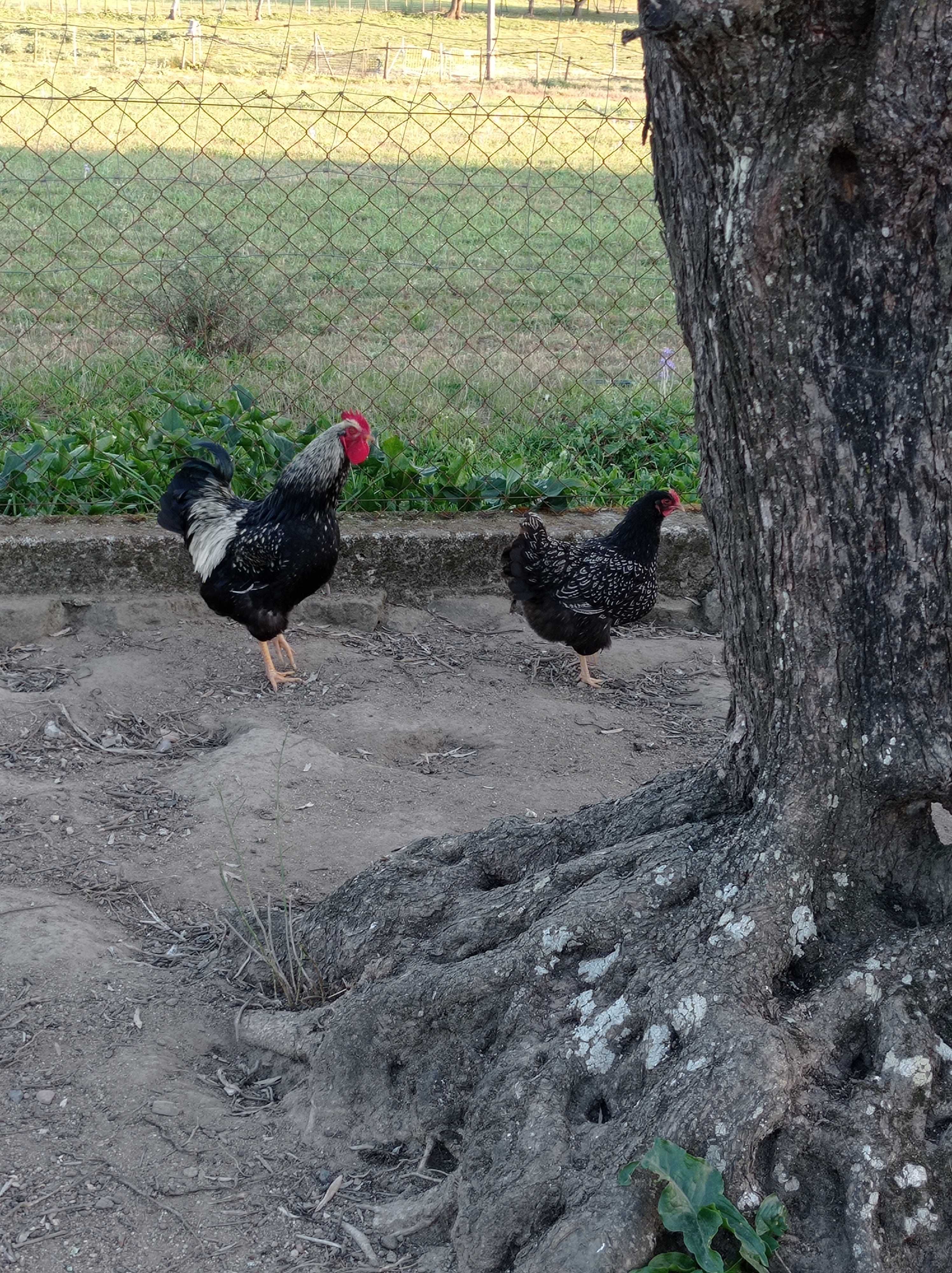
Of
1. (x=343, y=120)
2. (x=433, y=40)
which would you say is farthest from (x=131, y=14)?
(x=343, y=120)

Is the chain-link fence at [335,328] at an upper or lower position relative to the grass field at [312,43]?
lower

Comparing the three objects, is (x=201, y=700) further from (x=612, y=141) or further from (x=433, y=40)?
(x=433, y=40)

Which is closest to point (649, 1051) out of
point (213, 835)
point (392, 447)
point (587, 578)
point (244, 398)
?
point (213, 835)

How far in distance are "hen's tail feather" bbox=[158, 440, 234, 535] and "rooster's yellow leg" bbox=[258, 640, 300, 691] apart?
0.55 meters

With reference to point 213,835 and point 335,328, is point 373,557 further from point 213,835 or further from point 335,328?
point 335,328

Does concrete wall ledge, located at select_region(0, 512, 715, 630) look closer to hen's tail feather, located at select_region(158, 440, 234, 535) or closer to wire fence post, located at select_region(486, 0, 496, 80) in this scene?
hen's tail feather, located at select_region(158, 440, 234, 535)

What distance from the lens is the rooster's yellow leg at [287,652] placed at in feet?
15.0

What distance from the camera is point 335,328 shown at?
7.18 meters

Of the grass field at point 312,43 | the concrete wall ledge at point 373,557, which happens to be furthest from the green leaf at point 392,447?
the grass field at point 312,43

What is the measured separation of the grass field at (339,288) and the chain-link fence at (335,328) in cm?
3

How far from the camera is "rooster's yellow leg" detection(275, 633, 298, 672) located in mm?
4562

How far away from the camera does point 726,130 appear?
1754 millimetres

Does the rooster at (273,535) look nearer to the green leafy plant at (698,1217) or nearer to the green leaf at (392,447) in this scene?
the green leaf at (392,447)

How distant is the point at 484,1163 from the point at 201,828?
5.22 feet
